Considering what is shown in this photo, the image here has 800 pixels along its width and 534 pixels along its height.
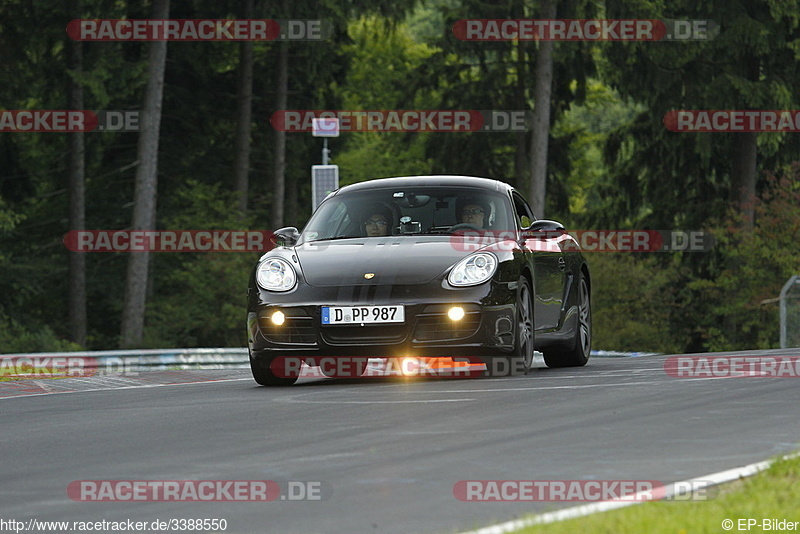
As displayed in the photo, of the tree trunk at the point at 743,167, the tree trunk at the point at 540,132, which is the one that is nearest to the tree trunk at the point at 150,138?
the tree trunk at the point at 540,132

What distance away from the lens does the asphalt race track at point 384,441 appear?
21.2 ft

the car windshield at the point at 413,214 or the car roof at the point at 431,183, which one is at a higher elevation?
the car roof at the point at 431,183

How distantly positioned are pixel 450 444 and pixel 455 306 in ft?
12.3

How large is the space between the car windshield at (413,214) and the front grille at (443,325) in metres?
1.24

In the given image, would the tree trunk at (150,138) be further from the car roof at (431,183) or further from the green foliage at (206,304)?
the car roof at (431,183)

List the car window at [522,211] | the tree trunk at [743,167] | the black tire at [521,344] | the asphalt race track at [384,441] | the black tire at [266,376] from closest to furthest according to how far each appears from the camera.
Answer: the asphalt race track at [384,441] → the black tire at [521,344] → the black tire at [266,376] → the car window at [522,211] → the tree trunk at [743,167]

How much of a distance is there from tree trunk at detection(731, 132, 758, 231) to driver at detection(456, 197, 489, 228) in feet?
99.2

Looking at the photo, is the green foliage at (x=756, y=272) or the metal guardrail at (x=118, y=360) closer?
the metal guardrail at (x=118, y=360)

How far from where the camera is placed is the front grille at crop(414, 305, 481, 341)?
1192 centimetres

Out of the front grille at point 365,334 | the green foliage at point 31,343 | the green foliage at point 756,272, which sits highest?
the front grille at point 365,334

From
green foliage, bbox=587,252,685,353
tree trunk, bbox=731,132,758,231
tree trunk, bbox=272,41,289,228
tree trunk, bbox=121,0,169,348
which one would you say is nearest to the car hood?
tree trunk, bbox=121,0,169,348

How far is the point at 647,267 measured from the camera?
45906 mm

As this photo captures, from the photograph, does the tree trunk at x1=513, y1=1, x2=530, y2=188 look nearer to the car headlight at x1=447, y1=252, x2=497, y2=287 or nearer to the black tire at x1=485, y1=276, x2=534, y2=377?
the black tire at x1=485, y1=276, x2=534, y2=377

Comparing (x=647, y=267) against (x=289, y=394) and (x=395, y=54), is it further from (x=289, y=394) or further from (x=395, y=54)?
(x=289, y=394)
